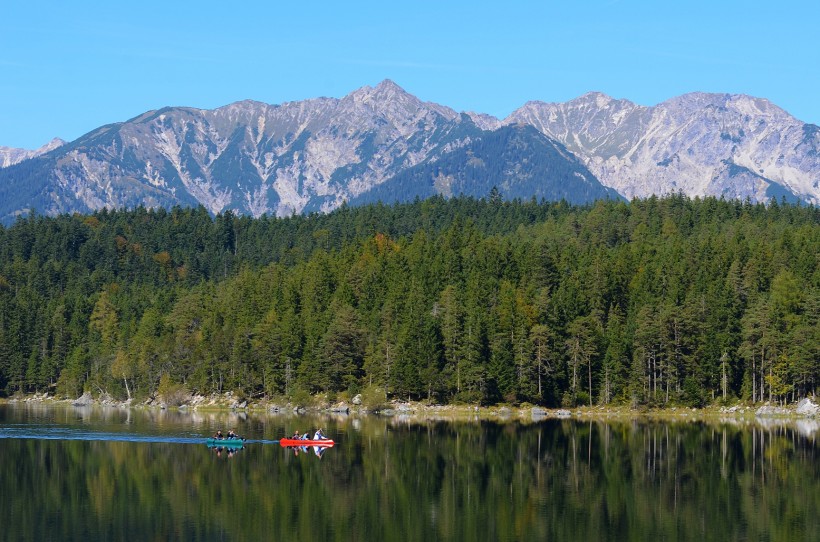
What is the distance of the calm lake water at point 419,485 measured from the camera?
6397cm

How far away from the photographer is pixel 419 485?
79750mm

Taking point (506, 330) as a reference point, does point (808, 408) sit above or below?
below

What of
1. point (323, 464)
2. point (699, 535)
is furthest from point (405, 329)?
point (699, 535)

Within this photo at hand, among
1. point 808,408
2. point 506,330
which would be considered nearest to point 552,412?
point 506,330

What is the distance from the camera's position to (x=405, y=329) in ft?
513

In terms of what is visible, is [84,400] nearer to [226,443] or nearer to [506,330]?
[506,330]

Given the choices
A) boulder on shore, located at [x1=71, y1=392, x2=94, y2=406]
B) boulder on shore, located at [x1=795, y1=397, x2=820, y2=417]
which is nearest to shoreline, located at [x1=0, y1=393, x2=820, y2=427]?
boulder on shore, located at [x1=795, y1=397, x2=820, y2=417]

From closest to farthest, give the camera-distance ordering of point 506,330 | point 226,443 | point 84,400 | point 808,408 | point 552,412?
1. point 226,443
2. point 808,408
3. point 552,412
4. point 506,330
5. point 84,400

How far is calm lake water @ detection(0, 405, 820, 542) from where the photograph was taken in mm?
63969

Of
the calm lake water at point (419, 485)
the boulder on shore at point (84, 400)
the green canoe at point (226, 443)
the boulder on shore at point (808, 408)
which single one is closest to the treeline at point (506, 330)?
the boulder on shore at point (84, 400)

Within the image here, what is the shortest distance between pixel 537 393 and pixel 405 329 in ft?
65.3

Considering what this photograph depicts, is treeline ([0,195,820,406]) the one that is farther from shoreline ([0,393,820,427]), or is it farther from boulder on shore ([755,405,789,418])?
boulder on shore ([755,405,789,418])

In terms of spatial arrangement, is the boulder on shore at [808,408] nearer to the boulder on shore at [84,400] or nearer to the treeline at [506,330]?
the treeline at [506,330]

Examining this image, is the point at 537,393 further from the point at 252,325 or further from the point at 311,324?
the point at 252,325
